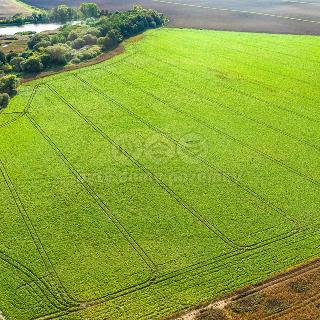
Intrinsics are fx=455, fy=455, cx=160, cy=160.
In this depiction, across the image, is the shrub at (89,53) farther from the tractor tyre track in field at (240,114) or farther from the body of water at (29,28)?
the body of water at (29,28)

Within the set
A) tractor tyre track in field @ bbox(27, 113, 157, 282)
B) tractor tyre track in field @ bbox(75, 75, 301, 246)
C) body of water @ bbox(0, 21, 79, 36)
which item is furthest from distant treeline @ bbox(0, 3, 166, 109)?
tractor tyre track in field @ bbox(75, 75, 301, 246)

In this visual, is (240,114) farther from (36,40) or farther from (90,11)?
(90,11)

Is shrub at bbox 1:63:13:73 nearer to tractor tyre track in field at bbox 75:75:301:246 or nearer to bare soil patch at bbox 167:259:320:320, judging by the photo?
tractor tyre track in field at bbox 75:75:301:246

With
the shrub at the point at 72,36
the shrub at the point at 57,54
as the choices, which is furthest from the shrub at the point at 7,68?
the shrub at the point at 72,36

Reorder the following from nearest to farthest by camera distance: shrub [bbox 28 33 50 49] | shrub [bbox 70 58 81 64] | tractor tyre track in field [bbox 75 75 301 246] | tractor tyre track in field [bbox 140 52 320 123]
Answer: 1. tractor tyre track in field [bbox 75 75 301 246]
2. tractor tyre track in field [bbox 140 52 320 123]
3. shrub [bbox 70 58 81 64]
4. shrub [bbox 28 33 50 49]

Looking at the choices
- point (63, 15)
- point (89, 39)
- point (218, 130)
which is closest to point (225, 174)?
point (218, 130)

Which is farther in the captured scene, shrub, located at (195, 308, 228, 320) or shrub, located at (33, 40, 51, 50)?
shrub, located at (33, 40, 51, 50)

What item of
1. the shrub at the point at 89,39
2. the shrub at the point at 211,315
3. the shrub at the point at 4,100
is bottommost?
the shrub at the point at 211,315
